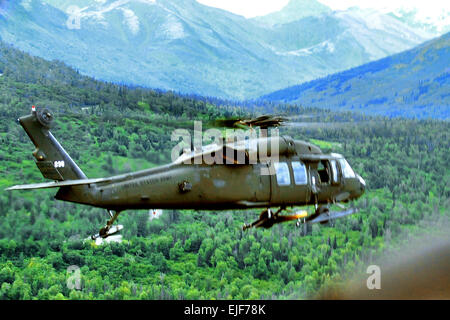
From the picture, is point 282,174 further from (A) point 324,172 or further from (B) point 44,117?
(B) point 44,117

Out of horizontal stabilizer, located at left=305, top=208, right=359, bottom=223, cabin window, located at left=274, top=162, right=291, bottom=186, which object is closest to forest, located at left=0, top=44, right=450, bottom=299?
cabin window, located at left=274, top=162, right=291, bottom=186

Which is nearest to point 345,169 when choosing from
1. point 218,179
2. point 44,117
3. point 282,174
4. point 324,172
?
point 324,172

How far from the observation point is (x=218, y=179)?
697 inches

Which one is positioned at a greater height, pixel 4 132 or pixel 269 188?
pixel 4 132

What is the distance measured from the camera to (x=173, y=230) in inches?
3194

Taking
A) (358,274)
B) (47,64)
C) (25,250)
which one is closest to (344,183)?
(358,274)

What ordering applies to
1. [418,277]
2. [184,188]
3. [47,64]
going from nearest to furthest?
[184,188] < [418,277] < [47,64]

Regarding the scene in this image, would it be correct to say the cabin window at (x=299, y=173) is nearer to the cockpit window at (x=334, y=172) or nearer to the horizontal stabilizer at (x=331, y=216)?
the cockpit window at (x=334, y=172)

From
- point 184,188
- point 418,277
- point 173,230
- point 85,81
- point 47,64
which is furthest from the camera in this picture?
point 47,64

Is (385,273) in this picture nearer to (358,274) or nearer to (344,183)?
(358,274)

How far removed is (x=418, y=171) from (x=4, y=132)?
231ft

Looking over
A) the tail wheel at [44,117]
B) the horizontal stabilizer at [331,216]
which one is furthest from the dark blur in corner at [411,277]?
the tail wheel at [44,117]

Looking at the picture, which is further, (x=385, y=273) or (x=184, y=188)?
(x=385, y=273)

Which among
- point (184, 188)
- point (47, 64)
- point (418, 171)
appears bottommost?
point (184, 188)
